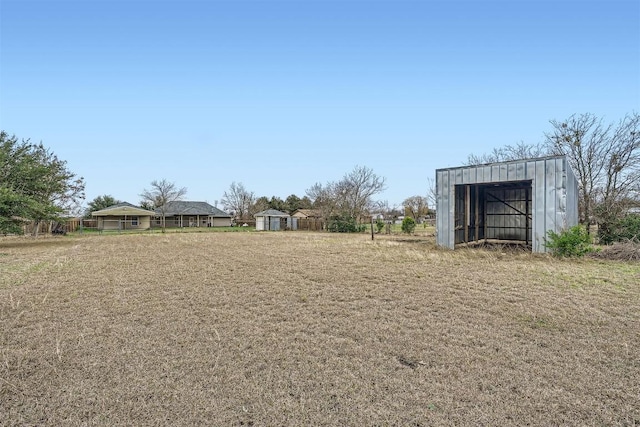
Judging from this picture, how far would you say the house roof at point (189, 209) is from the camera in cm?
4003

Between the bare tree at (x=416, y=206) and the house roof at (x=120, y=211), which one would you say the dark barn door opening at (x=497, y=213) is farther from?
the bare tree at (x=416, y=206)

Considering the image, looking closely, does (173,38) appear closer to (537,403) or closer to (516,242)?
(537,403)

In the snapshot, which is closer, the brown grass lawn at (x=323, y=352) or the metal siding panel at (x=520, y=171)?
the brown grass lawn at (x=323, y=352)

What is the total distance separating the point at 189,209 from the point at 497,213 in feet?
120

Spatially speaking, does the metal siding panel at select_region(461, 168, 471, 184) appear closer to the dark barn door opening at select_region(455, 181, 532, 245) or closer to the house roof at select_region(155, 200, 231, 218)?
the dark barn door opening at select_region(455, 181, 532, 245)

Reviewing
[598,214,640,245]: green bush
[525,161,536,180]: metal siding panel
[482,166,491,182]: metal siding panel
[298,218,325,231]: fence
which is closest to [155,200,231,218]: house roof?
[298,218,325,231]: fence

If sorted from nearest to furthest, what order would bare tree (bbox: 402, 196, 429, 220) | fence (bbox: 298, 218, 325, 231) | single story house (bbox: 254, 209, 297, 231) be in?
1. fence (bbox: 298, 218, 325, 231)
2. single story house (bbox: 254, 209, 297, 231)
3. bare tree (bbox: 402, 196, 429, 220)

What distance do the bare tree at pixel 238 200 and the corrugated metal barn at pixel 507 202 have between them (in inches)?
1586

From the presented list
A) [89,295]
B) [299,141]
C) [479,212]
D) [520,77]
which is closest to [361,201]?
[299,141]

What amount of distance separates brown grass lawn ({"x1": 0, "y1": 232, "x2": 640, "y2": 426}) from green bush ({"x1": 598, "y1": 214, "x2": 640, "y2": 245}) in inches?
295

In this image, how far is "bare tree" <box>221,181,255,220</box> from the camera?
5025 centimetres

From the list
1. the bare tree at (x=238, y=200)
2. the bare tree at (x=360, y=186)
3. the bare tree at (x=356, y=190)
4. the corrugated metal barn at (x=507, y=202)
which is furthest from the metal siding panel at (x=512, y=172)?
the bare tree at (x=238, y=200)

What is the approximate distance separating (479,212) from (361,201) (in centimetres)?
2115

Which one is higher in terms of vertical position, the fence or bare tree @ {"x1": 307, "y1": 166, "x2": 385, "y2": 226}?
bare tree @ {"x1": 307, "y1": 166, "x2": 385, "y2": 226}
